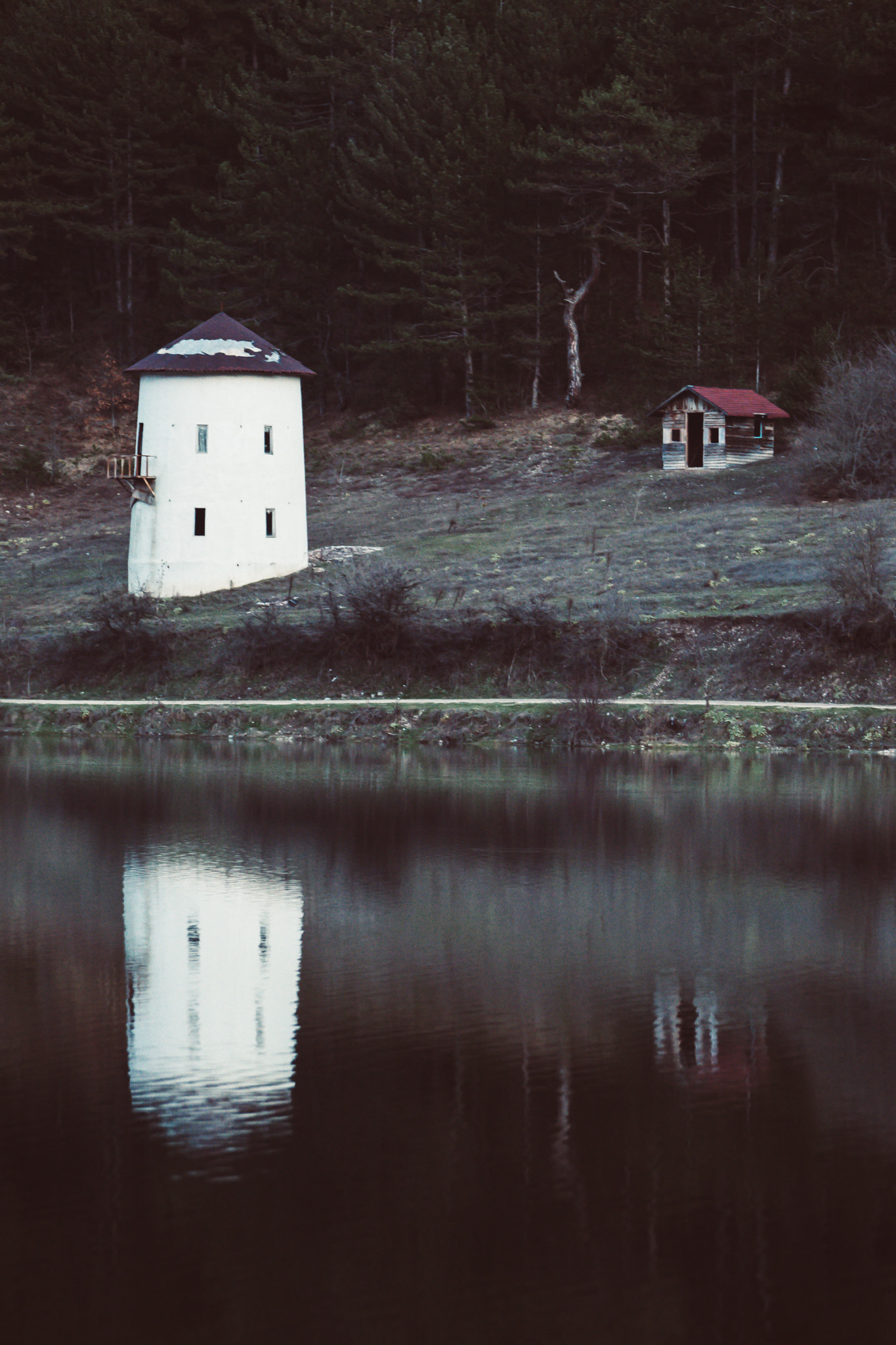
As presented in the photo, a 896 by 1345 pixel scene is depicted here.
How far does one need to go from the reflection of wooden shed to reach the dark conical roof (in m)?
16.9

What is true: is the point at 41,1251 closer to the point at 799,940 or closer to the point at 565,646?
the point at 799,940

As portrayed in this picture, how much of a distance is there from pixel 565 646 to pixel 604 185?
36.3m

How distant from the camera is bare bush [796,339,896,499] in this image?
59469mm

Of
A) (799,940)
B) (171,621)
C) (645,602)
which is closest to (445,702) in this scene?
(645,602)

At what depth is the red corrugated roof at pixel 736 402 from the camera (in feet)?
220

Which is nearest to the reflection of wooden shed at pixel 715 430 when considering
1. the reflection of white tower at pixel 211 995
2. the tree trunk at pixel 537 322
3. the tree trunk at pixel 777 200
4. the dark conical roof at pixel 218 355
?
the tree trunk at pixel 537 322

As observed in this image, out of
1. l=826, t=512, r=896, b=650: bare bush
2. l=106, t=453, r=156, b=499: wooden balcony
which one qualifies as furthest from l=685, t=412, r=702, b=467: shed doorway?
l=826, t=512, r=896, b=650: bare bush

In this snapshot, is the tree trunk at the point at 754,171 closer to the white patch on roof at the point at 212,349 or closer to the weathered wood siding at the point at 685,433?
the weathered wood siding at the point at 685,433

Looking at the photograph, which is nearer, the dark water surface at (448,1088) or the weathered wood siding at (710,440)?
the dark water surface at (448,1088)

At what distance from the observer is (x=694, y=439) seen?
68688 mm

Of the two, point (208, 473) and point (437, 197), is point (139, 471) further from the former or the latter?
point (437, 197)

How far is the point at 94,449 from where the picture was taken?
80062 mm

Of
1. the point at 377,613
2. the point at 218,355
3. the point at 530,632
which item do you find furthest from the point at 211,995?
the point at 218,355

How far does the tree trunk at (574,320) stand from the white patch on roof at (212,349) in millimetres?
21280
